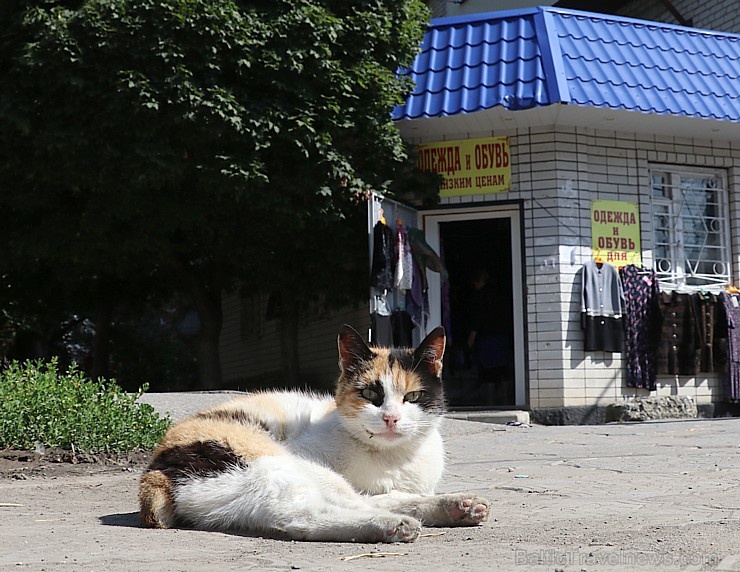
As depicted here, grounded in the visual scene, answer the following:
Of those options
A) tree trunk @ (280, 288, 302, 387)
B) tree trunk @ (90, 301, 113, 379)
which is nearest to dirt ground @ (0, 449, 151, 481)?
tree trunk @ (280, 288, 302, 387)

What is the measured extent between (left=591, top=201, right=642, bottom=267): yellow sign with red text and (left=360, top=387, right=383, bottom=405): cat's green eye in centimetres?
919

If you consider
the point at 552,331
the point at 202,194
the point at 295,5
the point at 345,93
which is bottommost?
the point at 552,331

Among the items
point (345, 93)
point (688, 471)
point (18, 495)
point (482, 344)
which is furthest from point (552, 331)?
point (18, 495)

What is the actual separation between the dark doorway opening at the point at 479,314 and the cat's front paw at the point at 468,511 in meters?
10.3

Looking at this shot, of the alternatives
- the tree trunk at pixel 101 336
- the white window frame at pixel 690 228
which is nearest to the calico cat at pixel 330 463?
the white window frame at pixel 690 228

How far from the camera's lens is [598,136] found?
13133 mm

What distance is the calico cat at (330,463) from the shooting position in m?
3.73

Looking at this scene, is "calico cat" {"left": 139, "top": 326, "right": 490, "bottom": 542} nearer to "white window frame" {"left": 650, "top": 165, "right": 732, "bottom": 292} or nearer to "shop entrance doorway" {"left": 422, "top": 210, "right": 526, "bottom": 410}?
"shop entrance doorway" {"left": 422, "top": 210, "right": 526, "bottom": 410}

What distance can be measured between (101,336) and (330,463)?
50.4 ft

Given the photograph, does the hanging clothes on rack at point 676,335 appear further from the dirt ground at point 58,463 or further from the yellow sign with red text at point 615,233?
the dirt ground at point 58,463

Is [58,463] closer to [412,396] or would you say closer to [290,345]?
[412,396]

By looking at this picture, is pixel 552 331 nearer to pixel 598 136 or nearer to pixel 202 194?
pixel 598 136

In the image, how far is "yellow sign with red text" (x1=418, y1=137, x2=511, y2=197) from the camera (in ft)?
43.1

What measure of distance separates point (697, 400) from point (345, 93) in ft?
20.9
